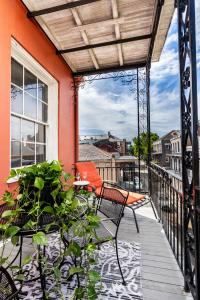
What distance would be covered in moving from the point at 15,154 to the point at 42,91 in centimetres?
157

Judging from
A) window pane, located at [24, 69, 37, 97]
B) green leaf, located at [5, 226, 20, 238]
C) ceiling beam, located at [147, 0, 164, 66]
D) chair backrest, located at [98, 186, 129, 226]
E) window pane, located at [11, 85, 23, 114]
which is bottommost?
chair backrest, located at [98, 186, 129, 226]

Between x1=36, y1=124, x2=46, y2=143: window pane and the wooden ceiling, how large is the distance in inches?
61.7

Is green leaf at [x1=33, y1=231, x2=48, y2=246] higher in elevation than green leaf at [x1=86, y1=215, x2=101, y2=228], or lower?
lower

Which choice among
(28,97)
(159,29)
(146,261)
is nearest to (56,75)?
(28,97)

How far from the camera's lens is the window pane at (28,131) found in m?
3.20

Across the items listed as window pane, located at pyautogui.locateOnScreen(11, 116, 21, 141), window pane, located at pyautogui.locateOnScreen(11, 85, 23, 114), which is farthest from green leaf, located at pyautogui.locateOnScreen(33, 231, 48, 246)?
window pane, located at pyautogui.locateOnScreen(11, 85, 23, 114)

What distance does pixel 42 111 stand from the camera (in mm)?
3879

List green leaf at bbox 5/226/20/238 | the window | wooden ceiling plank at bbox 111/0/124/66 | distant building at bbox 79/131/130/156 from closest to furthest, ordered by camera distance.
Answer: green leaf at bbox 5/226/20/238, wooden ceiling plank at bbox 111/0/124/66, the window, distant building at bbox 79/131/130/156

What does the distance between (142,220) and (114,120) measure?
84.7 ft

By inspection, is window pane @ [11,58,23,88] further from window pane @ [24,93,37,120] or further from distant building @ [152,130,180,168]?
distant building @ [152,130,180,168]

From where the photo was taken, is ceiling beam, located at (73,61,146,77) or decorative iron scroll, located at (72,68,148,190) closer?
ceiling beam, located at (73,61,146,77)

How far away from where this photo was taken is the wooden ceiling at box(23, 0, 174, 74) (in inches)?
111

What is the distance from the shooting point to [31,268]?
1.83m

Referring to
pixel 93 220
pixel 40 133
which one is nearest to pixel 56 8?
pixel 40 133
